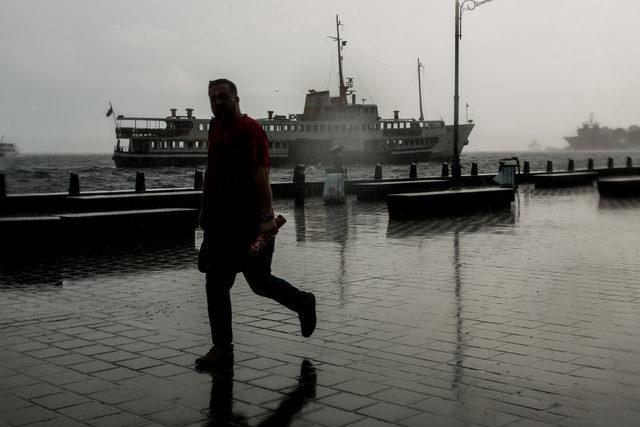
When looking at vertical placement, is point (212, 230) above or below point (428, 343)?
above

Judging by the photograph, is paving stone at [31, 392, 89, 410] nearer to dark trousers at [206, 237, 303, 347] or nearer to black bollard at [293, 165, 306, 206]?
dark trousers at [206, 237, 303, 347]

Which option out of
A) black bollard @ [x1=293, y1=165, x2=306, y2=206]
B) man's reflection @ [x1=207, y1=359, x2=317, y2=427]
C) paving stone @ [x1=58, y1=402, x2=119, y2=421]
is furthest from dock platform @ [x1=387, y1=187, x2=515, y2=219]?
paving stone @ [x1=58, y1=402, x2=119, y2=421]

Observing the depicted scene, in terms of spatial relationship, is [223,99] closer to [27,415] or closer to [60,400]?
[60,400]

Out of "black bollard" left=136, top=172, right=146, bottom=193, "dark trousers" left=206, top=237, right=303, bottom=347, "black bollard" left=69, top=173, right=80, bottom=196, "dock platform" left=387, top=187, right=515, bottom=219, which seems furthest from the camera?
"black bollard" left=136, top=172, right=146, bottom=193

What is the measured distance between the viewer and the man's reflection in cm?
358

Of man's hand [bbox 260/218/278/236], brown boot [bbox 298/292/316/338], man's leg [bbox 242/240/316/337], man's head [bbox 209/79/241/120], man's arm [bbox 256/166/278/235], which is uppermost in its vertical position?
man's head [bbox 209/79/241/120]

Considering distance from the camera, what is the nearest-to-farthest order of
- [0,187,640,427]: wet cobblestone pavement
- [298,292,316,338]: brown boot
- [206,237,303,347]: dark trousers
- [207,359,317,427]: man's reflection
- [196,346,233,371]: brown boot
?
[207,359,317,427]: man's reflection < [0,187,640,427]: wet cobblestone pavement < [196,346,233,371]: brown boot < [206,237,303,347]: dark trousers < [298,292,316,338]: brown boot

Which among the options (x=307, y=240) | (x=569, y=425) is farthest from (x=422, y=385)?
(x=307, y=240)

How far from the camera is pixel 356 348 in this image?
5008 millimetres

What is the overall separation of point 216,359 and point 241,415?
3.23ft

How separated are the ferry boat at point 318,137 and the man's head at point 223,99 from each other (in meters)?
67.9

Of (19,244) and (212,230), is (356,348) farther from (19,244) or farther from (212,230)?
(19,244)

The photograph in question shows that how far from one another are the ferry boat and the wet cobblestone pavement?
64.5 m

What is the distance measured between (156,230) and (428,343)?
7610mm
